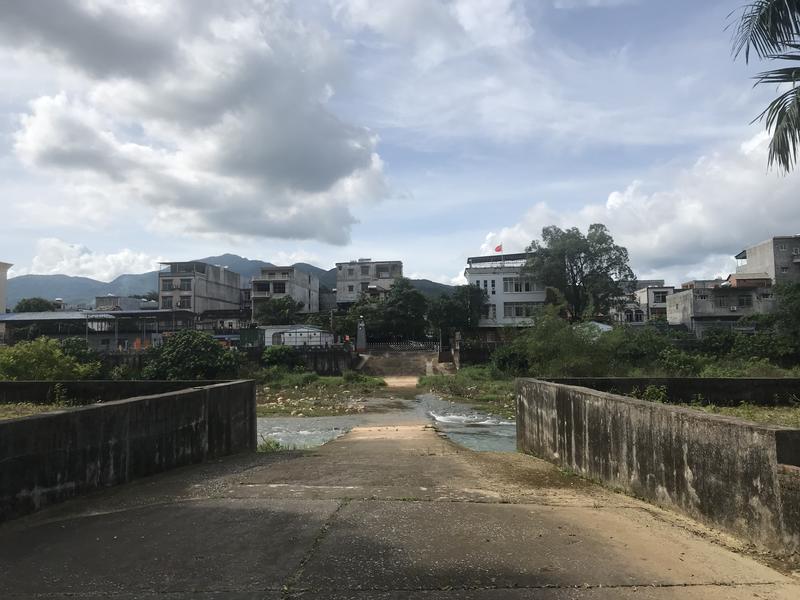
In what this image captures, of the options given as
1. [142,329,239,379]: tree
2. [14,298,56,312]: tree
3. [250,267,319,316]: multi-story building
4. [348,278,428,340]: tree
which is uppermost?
[250,267,319,316]: multi-story building

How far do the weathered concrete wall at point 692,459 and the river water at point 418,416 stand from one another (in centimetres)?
884

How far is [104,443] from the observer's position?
6.18m

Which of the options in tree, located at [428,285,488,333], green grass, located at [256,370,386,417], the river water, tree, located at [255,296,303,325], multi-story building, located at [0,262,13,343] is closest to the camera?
the river water

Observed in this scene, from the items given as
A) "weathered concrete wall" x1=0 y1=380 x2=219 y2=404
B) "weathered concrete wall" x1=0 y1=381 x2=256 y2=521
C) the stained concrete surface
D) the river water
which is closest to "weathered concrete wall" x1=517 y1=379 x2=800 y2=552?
the stained concrete surface

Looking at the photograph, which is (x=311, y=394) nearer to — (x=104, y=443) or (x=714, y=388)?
(x=714, y=388)

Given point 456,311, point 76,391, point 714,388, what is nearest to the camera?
point 714,388

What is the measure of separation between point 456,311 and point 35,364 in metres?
42.0

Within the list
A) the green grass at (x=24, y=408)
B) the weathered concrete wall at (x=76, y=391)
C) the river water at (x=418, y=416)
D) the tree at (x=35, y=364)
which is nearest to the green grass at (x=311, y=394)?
the river water at (x=418, y=416)

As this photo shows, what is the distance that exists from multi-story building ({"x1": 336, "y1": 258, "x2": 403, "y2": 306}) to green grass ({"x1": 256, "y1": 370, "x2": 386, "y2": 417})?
109 feet

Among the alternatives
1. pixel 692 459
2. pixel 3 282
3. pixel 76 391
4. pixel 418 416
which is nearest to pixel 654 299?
pixel 418 416

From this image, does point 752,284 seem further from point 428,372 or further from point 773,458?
point 773,458

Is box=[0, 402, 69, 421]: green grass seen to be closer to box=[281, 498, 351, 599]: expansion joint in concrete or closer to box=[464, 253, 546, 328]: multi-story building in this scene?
box=[281, 498, 351, 599]: expansion joint in concrete

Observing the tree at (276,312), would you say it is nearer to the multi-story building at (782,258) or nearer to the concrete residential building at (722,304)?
the concrete residential building at (722,304)

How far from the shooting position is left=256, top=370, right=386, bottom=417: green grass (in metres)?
28.3
